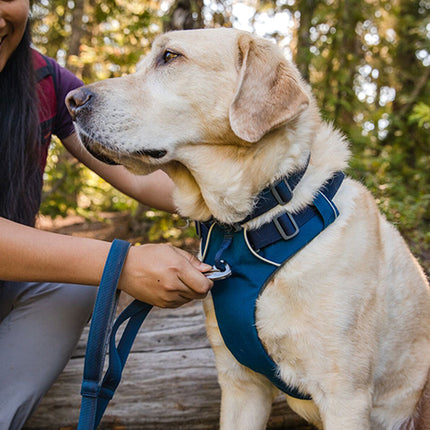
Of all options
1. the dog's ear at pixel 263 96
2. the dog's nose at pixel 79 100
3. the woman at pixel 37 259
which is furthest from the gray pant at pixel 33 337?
the dog's ear at pixel 263 96

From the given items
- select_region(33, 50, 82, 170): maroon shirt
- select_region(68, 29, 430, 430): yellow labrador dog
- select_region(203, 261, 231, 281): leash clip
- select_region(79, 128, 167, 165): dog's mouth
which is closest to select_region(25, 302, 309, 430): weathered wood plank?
select_region(68, 29, 430, 430): yellow labrador dog

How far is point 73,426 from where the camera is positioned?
2.58 m

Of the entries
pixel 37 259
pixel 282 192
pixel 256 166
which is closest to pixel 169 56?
pixel 256 166

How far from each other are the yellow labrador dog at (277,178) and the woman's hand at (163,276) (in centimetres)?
23

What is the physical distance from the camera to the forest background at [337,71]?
13.9 ft

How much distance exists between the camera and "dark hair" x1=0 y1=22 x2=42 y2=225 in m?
2.16

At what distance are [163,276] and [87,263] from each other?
0.95 ft

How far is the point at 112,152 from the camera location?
170 cm

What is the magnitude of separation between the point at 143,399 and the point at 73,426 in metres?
0.41

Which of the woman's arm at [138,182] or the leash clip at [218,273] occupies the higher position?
the leash clip at [218,273]

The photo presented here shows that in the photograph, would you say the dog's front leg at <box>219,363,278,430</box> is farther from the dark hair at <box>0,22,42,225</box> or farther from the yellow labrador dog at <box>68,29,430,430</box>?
the dark hair at <box>0,22,42,225</box>

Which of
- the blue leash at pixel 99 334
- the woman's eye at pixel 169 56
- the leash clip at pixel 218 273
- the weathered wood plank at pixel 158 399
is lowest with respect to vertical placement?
the weathered wood plank at pixel 158 399

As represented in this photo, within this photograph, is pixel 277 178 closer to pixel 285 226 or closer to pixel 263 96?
pixel 285 226

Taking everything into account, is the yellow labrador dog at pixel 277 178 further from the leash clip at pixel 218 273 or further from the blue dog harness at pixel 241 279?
the leash clip at pixel 218 273
